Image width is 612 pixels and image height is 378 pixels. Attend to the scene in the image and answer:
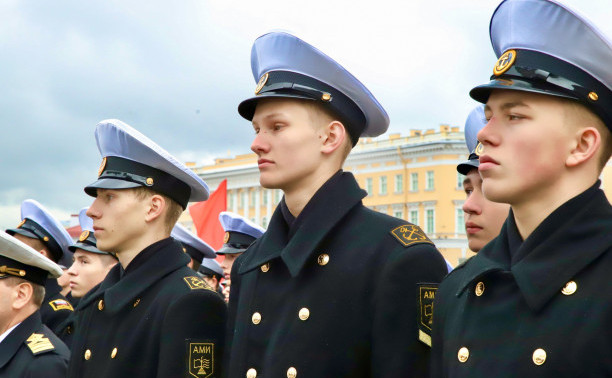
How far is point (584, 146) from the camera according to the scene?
10.5 ft

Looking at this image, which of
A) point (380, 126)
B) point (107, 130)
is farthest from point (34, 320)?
point (380, 126)

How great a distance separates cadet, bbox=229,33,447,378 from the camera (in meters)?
3.84

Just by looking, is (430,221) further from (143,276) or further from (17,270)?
(143,276)

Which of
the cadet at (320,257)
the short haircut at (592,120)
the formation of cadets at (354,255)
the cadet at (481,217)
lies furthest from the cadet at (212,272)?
the short haircut at (592,120)

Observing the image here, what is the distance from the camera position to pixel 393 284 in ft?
12.7

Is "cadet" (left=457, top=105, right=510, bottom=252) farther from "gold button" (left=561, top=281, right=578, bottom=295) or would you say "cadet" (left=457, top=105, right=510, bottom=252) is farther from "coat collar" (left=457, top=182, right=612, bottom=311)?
"gold button" (left=561, top=281, right=578, bottom=295)

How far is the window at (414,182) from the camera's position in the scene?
6988 centimetres

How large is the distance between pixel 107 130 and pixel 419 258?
8.25 ft

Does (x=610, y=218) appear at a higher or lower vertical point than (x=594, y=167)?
lower

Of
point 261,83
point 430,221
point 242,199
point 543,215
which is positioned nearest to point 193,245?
point 261,83

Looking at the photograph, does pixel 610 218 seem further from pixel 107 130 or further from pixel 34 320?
pixel 34 320

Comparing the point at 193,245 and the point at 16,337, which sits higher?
the point at 193,245

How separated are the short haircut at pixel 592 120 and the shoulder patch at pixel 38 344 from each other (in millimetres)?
4042

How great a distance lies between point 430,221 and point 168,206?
63.7m
